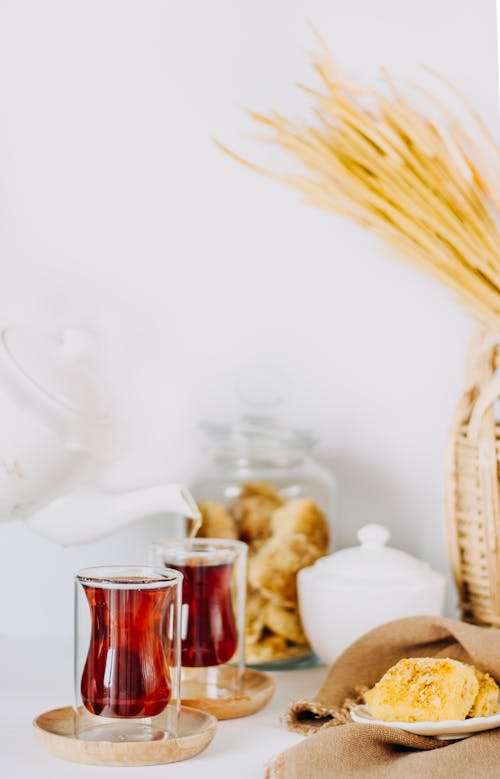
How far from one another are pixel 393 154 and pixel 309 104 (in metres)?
0.17

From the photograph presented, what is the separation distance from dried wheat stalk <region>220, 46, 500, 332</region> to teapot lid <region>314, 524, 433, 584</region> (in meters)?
0.28

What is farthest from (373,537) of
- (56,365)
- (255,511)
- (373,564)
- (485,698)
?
(56,365)

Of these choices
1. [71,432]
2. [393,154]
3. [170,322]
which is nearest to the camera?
[71,432]

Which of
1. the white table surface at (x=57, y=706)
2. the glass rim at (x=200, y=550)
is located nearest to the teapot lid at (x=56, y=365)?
the glass rim at (x=200, y=550)

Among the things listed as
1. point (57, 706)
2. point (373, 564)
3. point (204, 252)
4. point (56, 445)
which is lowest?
point (57, 706)

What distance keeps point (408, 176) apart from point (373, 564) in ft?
1.50

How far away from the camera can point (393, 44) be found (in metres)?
1.32

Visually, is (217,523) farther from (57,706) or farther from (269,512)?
(57,706)

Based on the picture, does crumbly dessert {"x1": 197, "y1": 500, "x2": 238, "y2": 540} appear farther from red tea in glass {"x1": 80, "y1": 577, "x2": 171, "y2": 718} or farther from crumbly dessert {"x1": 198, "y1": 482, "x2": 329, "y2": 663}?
red tea in glass {"x1": 80, "y1": 577, "x2": 171, "y2": 718}

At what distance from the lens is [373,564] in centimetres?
109

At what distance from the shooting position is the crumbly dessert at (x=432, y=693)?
0.83 metres

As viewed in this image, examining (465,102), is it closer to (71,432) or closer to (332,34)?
(332,34)

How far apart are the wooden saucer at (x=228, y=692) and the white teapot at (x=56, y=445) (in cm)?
17

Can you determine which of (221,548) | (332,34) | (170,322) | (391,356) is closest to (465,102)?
(332,34)
